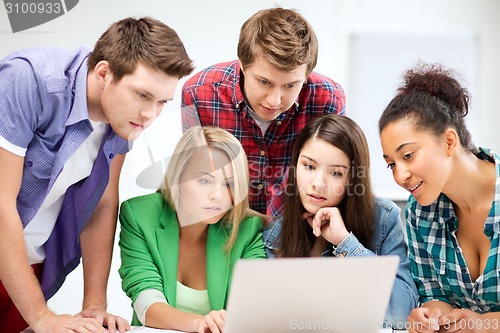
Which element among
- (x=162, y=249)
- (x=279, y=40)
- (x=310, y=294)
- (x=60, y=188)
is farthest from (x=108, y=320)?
(x=279, y=40)

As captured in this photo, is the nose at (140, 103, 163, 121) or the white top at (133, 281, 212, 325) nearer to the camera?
the nose at (140, 103, 163, 121)

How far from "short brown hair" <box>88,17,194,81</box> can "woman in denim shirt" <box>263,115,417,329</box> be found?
0.40 metres

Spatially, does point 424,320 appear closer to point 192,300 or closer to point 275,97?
point 192,300

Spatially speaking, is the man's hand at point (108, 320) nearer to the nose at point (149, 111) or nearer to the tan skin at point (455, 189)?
the nose at point (149, 111)

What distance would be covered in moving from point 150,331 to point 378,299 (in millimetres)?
502

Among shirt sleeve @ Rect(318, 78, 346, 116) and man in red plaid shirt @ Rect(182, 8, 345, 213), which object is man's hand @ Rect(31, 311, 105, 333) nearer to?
man in red plaid shirt @ Rect(182, 8, 345, 213)

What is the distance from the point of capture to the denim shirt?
1560 millimetres

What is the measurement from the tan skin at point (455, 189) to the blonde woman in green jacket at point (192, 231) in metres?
0.39

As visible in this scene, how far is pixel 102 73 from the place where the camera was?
1.50m

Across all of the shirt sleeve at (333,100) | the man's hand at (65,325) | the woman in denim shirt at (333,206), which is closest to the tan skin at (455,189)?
the woman in denim shirt at (333,206)

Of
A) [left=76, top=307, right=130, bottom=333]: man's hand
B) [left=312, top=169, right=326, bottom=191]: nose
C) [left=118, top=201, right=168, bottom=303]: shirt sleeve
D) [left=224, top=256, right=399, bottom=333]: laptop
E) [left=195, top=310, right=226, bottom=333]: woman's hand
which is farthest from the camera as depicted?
[left=312, top=169, right=326, bottom=191]: nose

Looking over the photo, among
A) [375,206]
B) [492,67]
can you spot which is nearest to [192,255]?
[375,206]

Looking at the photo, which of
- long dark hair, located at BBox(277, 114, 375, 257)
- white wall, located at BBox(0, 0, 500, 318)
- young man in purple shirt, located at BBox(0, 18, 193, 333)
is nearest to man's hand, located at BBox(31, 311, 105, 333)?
young man in purple shirt, located at BBox(0, 18, 193, 333)

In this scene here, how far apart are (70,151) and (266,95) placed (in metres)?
0.52
